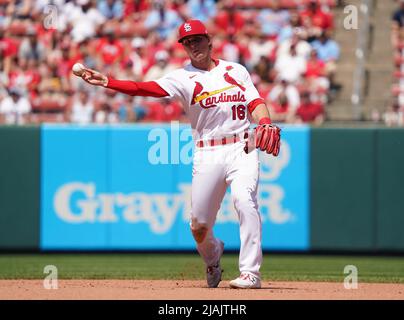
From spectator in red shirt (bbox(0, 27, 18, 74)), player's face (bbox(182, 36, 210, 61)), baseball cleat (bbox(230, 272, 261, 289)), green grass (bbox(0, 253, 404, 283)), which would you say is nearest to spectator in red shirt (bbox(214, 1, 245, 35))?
spectator in red shirt (bbox(0, 27, 18, 74))

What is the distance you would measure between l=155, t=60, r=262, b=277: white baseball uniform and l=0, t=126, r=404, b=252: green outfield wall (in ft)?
17.3

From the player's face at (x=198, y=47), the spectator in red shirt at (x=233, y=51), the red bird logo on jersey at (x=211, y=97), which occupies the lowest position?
the red bird logo on jersey at (x=211, y=97)

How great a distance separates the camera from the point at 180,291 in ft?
25.6

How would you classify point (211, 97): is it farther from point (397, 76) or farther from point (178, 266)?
point (397, 76)

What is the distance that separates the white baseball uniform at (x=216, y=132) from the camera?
7859 mm

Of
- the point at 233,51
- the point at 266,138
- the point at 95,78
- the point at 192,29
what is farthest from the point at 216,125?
the point at 233,51

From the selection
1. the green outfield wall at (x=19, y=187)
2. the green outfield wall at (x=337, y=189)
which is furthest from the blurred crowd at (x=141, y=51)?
the green outfield wall at (x=337, y=189)

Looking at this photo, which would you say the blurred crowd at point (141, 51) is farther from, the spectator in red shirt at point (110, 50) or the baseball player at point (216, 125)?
the baseball player at point (216, 125)

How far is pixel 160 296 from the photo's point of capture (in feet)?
24.0

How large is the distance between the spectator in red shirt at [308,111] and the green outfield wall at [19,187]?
11.9 feet

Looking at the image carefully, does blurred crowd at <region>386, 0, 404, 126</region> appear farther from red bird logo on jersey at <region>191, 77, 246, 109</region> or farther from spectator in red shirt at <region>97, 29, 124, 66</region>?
red bird logo on jersey at <region>191, 77, 246, 109</region>

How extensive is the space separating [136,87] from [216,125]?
705 mm
